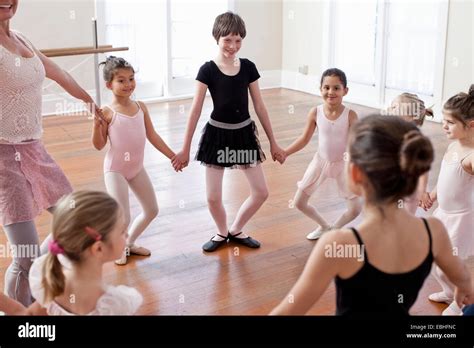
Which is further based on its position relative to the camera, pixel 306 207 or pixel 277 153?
pixel 306 207

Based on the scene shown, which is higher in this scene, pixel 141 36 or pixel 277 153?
pixel 141 36

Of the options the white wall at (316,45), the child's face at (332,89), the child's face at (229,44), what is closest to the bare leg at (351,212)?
the child's face at (332,89)

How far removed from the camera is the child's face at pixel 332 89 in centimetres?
383

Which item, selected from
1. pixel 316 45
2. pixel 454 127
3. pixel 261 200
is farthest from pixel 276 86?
pixel 454 127

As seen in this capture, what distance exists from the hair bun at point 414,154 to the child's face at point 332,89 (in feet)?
7.01

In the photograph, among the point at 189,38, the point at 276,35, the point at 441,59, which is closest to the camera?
the point at 441,59

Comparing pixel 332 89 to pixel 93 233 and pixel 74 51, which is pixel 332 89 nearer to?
pixel 93 233

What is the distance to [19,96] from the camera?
2727 millimetres

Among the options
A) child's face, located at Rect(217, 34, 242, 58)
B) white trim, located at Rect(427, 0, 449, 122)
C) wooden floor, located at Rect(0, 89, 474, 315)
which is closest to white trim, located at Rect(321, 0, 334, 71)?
white trim, located at Rect(427, 0, 449, 122)

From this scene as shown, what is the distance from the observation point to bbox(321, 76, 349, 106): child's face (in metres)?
3.83

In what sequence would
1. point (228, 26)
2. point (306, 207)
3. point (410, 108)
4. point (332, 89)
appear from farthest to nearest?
point (306, 207), point (332, 89), point (228, 26), point (410, 108)

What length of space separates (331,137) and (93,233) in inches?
84.4

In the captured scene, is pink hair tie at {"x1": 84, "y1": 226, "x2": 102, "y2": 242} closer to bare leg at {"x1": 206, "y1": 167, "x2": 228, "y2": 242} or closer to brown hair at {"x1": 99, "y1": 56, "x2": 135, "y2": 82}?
brown hair at {"x1": 99, "y1": 56, "x2": 135, "y2": 82}

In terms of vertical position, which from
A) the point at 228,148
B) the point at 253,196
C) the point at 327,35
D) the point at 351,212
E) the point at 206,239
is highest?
the point at 327,35
